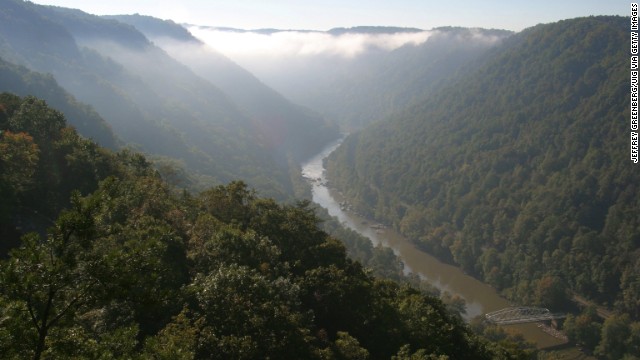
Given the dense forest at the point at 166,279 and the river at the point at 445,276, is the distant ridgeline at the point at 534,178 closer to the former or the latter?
the river at the point at 445,276

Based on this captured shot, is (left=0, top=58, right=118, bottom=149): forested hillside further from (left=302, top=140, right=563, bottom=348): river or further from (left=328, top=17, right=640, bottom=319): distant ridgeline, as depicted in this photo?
(left=328, top=17, right=640, bottom=319): distant ridgeline

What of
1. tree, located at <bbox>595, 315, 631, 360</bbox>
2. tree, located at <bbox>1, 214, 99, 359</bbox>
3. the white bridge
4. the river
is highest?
tree, located at <bbox>1, 214, 99, 359</bbox>

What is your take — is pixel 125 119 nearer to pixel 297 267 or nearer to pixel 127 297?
pixel 297 267

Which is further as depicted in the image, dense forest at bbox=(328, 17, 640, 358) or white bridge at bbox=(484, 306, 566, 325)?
dense forest at bbox=(328, 17, 640, 358)

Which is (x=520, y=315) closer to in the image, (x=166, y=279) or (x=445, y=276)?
(x=445, y=276)

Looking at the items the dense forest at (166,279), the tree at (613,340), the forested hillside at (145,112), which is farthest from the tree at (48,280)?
the forested hillside at (145,112)

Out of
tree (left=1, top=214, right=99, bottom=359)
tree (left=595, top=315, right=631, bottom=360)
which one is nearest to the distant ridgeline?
tree (left=595, top=315, right=631, bottom=360)

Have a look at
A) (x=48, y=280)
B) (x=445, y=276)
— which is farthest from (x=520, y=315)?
(x=48, y=280)
